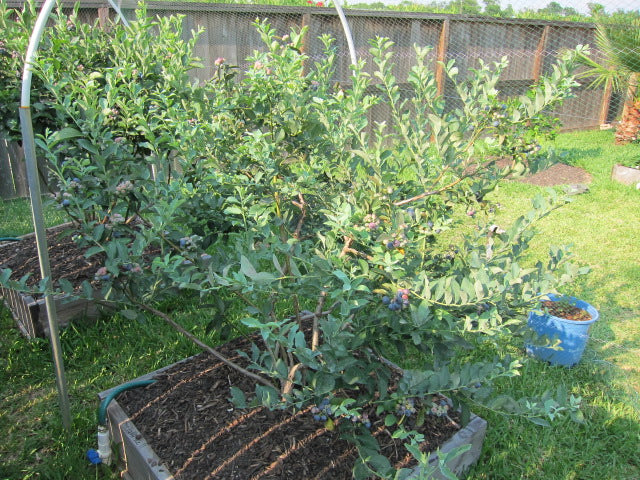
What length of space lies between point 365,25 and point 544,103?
6.23 meters

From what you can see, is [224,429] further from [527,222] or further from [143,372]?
[527,222]

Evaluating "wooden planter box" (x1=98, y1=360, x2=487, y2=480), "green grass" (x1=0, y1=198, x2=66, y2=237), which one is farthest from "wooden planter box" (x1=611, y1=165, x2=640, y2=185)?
"green grass" (x1=0, y1=198, x2=66, y2=237)

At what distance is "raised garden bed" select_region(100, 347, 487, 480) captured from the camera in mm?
1808

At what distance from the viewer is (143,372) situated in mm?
2740

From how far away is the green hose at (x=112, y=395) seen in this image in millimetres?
2094

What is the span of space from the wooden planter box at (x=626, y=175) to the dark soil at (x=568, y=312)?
4.27 m

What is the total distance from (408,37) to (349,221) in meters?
6.95

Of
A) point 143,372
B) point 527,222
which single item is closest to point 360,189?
point 527,222

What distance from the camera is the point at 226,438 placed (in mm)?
1909

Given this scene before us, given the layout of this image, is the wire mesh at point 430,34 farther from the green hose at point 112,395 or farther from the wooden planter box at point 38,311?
the green hose at point 112,395

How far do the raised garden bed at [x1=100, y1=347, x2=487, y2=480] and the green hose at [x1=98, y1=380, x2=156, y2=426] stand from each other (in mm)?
19

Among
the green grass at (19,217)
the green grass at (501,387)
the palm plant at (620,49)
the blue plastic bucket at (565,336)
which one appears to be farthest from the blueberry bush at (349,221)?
the palm plant at (620,49)

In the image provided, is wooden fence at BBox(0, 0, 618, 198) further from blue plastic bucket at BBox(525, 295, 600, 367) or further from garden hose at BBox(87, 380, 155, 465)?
blue plastic bucket at BBox(525, 295, 600, 367)

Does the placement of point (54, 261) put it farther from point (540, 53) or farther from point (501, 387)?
point (540, 53)
